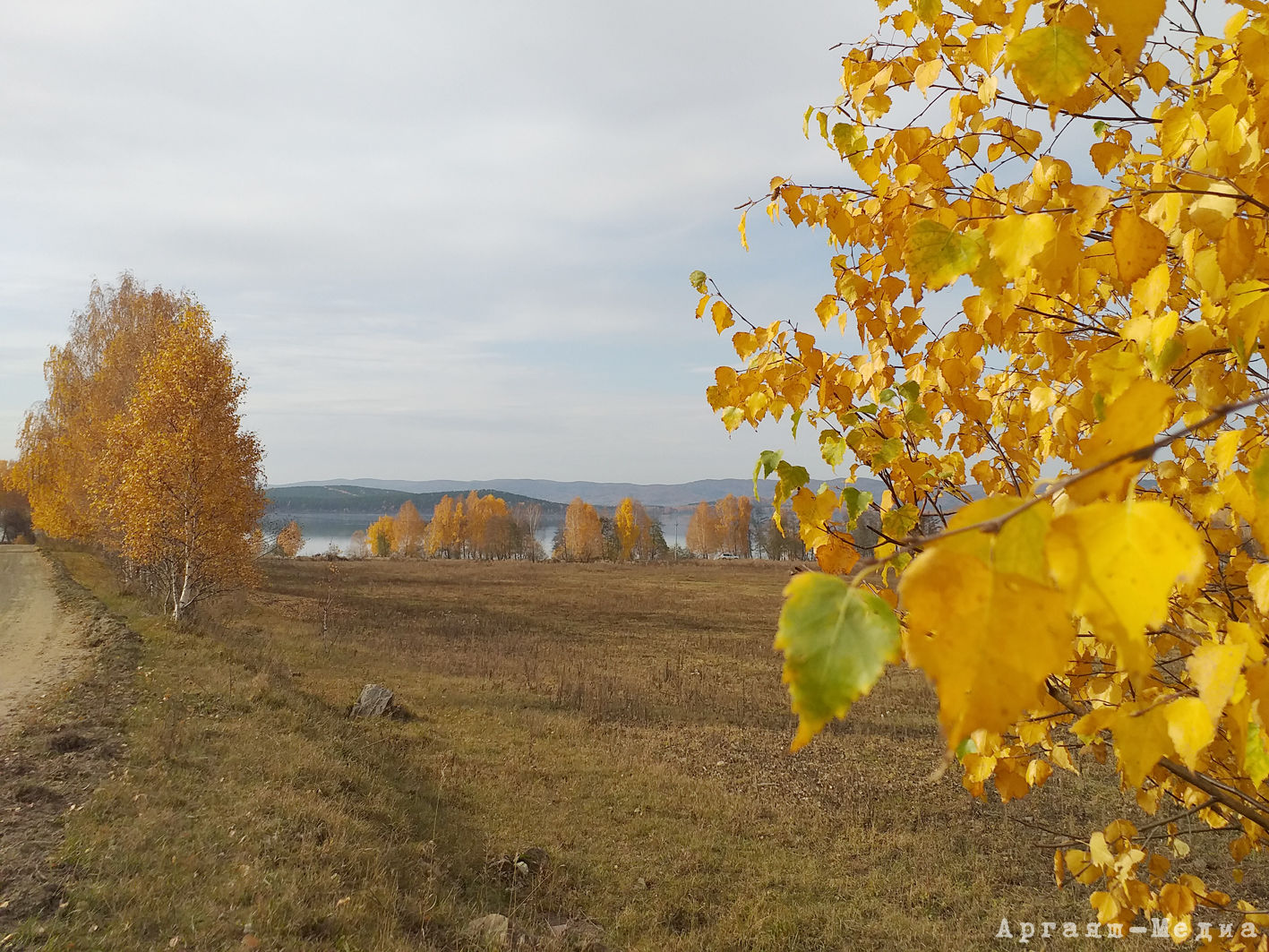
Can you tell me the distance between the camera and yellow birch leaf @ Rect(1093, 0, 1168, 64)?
2.88ft

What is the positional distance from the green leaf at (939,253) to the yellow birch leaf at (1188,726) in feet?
2.59

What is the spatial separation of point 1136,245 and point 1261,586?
25.1 inches

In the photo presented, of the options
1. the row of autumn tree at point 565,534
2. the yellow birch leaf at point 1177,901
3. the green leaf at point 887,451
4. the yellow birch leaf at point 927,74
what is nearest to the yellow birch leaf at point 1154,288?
the green leaf at point 887,451

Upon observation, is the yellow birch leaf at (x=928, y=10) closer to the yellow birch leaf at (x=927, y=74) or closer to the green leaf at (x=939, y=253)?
the yellow birch leaf at (x=927, y=74)

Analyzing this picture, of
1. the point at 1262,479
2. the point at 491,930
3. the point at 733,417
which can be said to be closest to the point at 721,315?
the point at 733,417

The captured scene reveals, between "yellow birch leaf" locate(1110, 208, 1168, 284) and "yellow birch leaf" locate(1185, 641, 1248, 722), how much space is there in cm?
69

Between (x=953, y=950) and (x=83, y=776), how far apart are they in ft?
30.4

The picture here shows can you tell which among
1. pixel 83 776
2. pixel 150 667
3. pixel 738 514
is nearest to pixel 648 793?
pixel 83 776

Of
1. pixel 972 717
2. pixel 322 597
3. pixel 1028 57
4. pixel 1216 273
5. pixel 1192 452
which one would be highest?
pixel 1028 57

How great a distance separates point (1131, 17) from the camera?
90cm

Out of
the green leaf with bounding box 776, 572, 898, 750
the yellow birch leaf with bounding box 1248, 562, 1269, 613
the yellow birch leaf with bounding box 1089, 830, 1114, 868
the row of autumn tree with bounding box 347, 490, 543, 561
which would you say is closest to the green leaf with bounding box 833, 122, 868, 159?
the yellow birch leaf with bounding box 1248, 562, 1269, 613

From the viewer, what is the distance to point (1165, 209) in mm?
1227

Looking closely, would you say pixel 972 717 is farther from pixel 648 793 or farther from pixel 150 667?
pixel 150 667

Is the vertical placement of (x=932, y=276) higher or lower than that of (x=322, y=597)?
higher
